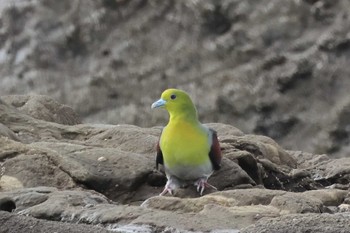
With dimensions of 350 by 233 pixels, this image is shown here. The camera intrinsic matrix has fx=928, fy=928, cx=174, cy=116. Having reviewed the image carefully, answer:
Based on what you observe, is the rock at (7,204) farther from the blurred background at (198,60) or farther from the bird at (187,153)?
the blurred background at (198,60)

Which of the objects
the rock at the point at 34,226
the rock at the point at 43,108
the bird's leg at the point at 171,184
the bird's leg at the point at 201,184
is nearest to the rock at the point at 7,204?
the rock at the point at 34,226

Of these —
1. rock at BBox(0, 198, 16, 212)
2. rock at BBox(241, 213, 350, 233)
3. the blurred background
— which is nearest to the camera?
rock at BBox(241, 213, 350, 233)

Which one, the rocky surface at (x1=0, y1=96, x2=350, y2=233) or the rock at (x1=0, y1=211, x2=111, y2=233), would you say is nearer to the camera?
the rock at (x1=0, y1=211, x2=111, y2=233)

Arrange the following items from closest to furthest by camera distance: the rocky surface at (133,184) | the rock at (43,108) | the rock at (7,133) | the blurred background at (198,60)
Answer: the rocky surface at (133,184), the rock at (7,133), the rock at (43,108), the blurred background at (198,60)

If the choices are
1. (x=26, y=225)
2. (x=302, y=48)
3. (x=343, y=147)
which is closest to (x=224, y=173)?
(x=26, y=225)

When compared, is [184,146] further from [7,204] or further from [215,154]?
[7,204]

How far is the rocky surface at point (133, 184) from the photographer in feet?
7.86

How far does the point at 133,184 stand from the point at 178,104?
0.35 metres

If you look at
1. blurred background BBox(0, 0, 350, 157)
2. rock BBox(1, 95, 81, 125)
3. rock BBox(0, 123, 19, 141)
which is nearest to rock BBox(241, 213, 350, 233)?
rock BBox(0, 123, 19, 141)

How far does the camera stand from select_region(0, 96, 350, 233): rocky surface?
2396 millimetres

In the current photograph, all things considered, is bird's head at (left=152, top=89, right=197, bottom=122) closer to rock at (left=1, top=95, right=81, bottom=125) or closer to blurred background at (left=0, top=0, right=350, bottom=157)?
rock at (left=1, top=95, right=81, bottom=125)

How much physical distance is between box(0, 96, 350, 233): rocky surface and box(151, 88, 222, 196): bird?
0.18 ft

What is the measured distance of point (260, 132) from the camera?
7.32m

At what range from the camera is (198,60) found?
311 inches
